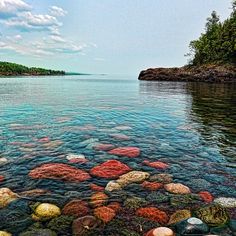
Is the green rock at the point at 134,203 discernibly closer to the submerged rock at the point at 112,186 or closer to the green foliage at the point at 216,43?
the submerged rock at the point at 112,186

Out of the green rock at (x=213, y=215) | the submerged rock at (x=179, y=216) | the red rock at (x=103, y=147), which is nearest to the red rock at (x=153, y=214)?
the submerged rock at (x=179, y=216)

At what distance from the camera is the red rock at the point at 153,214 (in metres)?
6.02

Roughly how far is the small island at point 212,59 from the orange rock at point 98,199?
273ft

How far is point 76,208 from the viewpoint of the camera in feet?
21.1

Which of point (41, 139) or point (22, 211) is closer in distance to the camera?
point (22, 211)

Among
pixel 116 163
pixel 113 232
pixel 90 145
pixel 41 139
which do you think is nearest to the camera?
pixel 113 232

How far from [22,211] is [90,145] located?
220 inches

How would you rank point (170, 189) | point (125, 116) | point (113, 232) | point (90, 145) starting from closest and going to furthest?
point (113, 232) < point (170, 189) < point (90, 145) < point (125, 116)

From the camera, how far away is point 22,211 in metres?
6.27

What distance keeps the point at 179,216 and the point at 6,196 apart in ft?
14.2

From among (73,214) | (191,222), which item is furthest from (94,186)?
(191,222)

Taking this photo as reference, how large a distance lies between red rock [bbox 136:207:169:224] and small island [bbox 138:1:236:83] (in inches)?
3289

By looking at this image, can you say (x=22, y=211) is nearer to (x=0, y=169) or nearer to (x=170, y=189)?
(x=0, y=169)

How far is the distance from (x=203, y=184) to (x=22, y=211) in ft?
16.3
